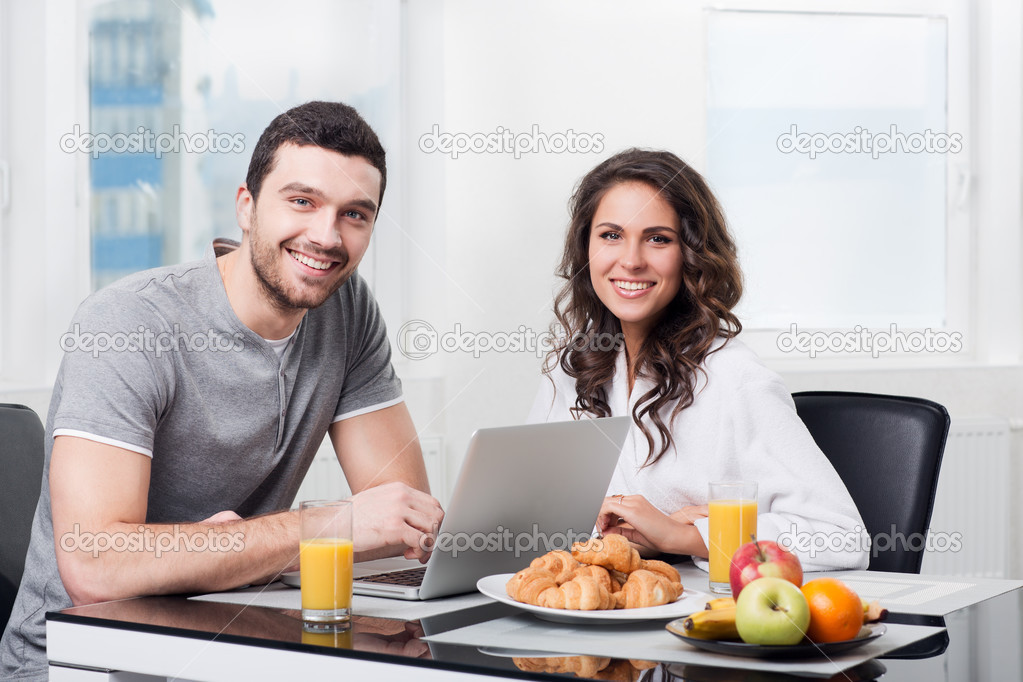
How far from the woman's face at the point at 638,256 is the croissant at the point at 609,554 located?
78 cm

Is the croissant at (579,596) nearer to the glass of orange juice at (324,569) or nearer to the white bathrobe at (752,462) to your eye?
the glass of orange juice at (324,569)

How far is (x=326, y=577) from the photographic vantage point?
112 cm

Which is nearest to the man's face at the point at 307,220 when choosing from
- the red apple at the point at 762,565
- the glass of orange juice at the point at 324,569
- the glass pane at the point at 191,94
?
the glass of orange juice at the point at 324,569

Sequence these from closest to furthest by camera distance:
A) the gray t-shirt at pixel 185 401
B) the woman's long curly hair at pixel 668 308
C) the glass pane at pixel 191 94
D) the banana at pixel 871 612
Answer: the banana at pixel 871 612 → the gray t-shirt at pixel 185 401 → the woman's long curly hair at pixel 668 308 → the glass pane at pixel 191 94

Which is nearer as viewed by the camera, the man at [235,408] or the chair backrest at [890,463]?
the man at [235,408]

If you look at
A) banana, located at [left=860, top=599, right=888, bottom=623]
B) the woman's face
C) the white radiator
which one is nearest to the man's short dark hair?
the woman's face

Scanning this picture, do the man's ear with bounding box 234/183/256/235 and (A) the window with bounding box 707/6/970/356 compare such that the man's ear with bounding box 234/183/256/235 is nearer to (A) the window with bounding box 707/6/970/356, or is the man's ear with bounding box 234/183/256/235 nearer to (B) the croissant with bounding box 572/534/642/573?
(B) the croissant with bounding box 572/534/642/573

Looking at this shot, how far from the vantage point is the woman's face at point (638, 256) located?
188 centimetres

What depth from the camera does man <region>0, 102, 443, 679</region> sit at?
135 cm

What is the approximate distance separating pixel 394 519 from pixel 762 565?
51 centimetres

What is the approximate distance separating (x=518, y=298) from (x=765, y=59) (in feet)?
3.65

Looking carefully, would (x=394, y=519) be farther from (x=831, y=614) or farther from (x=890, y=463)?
(x=890, y=463)

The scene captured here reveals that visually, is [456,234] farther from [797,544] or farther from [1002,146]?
[797,544]

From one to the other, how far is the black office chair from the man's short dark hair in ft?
1.72
